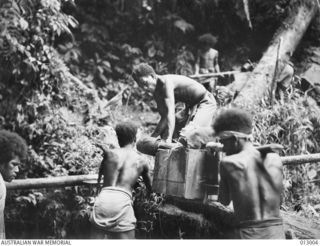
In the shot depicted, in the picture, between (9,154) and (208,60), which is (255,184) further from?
(208,60)

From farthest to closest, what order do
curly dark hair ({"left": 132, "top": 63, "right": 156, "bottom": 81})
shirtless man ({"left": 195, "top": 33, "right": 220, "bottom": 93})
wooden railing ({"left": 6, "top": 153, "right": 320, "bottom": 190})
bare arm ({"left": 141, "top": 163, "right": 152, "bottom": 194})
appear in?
shirtless man ({"left": 195, "top": 33, "right": 220, "bottom": 93}) < curly dark hair ({"left": 132, "top": 63, "right": 156, "bottom": 81}) < wooden railing ({"left": 6, "top": 153, "right": 320, "bottom": 190}) < bare arm ({"left": 141, "top": 163, "right": 152, "bottom": 194})

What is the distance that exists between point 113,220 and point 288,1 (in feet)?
20.4

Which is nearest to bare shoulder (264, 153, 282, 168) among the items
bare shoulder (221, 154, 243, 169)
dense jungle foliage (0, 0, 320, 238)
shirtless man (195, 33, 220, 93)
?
bare shoulder (221, 154, 243, 169)

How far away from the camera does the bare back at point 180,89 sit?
175 inches

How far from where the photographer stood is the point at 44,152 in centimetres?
A: 629

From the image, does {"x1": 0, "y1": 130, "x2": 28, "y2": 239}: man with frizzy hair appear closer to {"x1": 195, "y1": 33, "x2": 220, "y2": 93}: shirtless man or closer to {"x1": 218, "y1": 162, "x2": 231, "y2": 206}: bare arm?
{"x1": 218, "y1": 162, "x2": 231, "y2": 206}: bare arm

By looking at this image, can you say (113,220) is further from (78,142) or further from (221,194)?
(78,142)

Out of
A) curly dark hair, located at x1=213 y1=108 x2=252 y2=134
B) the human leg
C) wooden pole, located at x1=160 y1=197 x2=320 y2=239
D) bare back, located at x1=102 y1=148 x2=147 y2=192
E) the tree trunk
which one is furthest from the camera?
the tree trunk

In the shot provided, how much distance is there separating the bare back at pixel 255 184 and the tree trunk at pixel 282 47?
382cm

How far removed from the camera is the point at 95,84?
26.3 feet

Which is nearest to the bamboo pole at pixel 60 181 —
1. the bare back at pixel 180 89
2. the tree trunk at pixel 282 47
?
the bare back at pixel 180 89

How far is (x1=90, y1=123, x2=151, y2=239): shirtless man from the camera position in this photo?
330cm

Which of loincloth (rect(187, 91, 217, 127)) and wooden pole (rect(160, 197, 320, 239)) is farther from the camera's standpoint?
loincloth (rect(187, 91, 217, 127))

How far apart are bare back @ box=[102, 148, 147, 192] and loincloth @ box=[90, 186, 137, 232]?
0.06 meters
